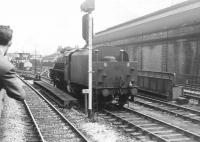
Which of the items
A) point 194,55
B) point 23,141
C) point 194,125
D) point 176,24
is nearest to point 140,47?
point 176,24

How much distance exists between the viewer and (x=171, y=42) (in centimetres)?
2594

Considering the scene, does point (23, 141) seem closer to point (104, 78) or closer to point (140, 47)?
point (104, 78)

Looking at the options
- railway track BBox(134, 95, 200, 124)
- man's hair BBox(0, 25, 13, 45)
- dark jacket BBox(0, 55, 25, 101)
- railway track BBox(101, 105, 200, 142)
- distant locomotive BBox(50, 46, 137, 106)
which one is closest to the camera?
dark jacket BBox(0, 55, 25, 101)

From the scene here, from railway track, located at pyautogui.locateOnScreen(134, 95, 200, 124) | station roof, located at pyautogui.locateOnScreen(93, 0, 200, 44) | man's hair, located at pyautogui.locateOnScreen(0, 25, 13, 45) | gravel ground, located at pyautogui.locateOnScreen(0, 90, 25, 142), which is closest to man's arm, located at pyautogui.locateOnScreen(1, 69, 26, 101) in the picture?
man's hair, located at pyautogui.locateOnScreen(0, 25, 13, 45)

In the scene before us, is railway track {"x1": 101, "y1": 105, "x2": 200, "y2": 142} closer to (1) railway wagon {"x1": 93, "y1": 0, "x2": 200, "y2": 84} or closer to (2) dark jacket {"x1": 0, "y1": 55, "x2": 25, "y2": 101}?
(2) dark jacket {"x1": 0, "y1": 55, "x2": 25, "y2": 101}

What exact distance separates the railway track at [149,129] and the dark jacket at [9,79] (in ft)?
19.3

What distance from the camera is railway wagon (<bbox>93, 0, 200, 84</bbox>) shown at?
76.7 feet

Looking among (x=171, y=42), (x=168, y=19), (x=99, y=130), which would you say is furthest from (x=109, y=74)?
(x=168, y=19)

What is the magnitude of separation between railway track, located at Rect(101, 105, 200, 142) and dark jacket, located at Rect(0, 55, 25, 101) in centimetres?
587

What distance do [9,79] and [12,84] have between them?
0.05 metres

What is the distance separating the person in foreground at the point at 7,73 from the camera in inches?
79.7

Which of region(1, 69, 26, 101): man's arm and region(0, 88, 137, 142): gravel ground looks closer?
region(1, 69, 26, 101): man's arm

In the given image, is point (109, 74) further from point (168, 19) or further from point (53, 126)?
point (168, 19)

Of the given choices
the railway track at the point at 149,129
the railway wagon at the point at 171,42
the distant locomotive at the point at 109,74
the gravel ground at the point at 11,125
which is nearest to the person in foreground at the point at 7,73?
the railway track at the point at 149,129
